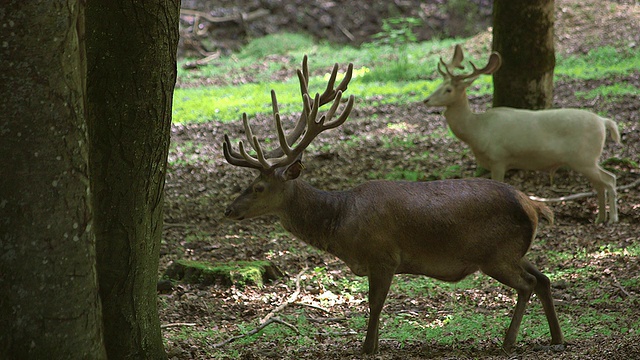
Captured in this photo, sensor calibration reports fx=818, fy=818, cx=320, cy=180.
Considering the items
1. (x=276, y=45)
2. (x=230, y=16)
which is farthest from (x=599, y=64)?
(x=230, y=16)

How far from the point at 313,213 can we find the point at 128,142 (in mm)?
1786

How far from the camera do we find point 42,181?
3.60 metres

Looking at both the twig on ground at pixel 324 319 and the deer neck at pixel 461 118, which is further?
the deer neck at pixel 461 118

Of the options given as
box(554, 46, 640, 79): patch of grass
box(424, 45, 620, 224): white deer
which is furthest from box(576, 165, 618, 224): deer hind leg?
box(554, 46, 640, 79): patch of grass

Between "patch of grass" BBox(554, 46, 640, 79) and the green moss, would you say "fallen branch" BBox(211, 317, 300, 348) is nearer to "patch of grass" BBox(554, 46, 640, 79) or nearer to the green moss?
the green moss

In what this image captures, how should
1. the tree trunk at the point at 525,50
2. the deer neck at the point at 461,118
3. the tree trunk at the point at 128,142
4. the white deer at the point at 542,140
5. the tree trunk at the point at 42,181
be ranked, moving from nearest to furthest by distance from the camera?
the tree trunk at the point at 42,181 → the tree trunk at the point at 128,142 → the white deer at the point at 542,140 → the deer neck at the point at 461,118 → the tree trunk at the point at 525,50

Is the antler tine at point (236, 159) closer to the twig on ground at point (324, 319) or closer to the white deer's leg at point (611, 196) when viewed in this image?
the twig on ground at point (324, 319)

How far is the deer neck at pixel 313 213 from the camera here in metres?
5.79

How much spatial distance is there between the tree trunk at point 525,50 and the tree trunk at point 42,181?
24.7 feet

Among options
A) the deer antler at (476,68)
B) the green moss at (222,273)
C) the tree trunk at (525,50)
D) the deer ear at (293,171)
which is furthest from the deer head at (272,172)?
the tree trunk at (525,50)

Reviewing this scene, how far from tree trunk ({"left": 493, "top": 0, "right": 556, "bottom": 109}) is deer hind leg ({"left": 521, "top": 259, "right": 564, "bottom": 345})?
5.11 metres

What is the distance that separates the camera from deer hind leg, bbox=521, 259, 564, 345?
18.1 feet

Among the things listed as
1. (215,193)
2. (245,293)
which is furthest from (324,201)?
(215,193)

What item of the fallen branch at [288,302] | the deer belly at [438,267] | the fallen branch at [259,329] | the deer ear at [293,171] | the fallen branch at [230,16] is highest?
the fallen branch at [230,16]
